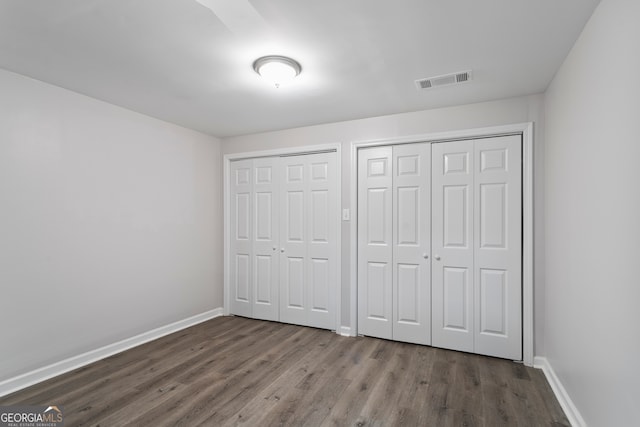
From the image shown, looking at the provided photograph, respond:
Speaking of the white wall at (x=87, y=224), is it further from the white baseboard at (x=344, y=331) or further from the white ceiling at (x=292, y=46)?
the white baseboard at (x=344, y=331)

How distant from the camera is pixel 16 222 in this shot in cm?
244

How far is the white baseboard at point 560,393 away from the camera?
1955 mm

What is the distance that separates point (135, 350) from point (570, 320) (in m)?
3.73

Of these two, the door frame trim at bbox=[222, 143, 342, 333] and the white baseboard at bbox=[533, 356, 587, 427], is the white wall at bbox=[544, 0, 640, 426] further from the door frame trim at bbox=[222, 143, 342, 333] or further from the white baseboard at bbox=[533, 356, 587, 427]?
the door frame trim at bbox=[222, 143, 342, 333]

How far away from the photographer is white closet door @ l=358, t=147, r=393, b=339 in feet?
11.3

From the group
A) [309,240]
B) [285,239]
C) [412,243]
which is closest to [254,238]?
[285,239]

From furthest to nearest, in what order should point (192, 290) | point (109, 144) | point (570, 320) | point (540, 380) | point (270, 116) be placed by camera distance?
point (192, 290)
point (270, 116)
point (109, 144)
point (540, 380)
point (570, 320)

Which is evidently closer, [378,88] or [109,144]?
[378,88]

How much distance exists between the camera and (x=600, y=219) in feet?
5.34

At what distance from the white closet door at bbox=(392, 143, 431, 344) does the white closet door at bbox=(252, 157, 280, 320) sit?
1541mm

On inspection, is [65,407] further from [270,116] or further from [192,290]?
[270,116]

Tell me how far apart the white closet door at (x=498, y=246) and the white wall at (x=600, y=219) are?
0.50 metres

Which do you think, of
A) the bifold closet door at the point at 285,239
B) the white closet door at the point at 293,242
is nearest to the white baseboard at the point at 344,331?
the bifold closet door at the point at 285,239

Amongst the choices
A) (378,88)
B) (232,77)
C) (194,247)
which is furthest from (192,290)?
(378,88)
